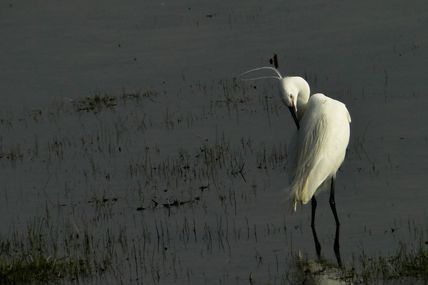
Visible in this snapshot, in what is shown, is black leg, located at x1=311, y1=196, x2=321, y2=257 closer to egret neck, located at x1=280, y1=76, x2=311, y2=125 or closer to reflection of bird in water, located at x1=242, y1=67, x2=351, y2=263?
reflection of bird in water, located at x1=242, y1=67, x2=351, y2=263

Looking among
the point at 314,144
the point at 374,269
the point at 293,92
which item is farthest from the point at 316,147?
the point at 374,269

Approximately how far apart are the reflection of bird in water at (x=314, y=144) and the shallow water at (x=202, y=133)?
0.46 meters

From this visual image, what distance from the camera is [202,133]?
17.5m

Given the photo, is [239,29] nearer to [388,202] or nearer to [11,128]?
[11,128]

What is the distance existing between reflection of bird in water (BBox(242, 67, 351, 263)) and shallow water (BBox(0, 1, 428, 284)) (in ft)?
1.50

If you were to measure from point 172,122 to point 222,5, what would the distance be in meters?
11.7

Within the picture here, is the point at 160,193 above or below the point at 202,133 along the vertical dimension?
below

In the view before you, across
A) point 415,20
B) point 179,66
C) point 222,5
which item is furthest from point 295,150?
point 222,5

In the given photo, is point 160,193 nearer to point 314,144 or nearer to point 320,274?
point 314,144

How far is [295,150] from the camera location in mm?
12508

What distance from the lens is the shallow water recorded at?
1193cm

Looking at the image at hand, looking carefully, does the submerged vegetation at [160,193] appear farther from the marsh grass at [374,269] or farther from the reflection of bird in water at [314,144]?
the reflection of bird in water at [314,144]

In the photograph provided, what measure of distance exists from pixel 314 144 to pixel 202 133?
5.37 meters

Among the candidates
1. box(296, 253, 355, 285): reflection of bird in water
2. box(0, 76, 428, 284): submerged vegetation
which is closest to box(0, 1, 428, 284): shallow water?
box(0, 76, 428, 284): submerged vegetation
